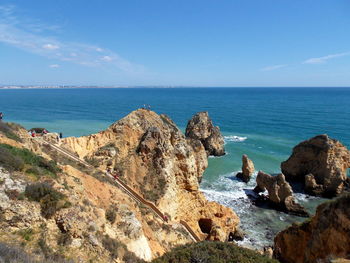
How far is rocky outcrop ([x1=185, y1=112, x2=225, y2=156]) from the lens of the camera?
1996 inches

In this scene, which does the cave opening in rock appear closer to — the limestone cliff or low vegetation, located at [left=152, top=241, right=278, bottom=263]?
the limestone cliff

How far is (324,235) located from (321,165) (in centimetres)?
2633

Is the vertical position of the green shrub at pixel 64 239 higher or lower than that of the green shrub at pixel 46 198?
lower

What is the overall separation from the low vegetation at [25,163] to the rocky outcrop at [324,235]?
1319 cm

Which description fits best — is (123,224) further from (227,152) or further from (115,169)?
(227,152)

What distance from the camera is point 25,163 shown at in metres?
12.8

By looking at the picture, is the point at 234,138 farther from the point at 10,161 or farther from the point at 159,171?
the point at 10,161

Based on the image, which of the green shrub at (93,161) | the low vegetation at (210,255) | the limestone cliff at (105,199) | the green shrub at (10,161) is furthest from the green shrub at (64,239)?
the green shrub at (93,161)

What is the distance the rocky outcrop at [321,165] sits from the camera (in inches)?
1315

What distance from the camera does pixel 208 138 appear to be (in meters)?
52.3

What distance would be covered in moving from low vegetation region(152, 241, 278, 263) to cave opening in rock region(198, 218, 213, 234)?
1463 centimetres

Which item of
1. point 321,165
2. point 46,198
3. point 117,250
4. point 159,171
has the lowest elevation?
point 321,165

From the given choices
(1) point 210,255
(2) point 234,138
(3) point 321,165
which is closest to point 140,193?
(1) point 210,255

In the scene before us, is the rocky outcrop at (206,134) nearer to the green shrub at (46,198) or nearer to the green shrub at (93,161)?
the green shrub at (93,161)
